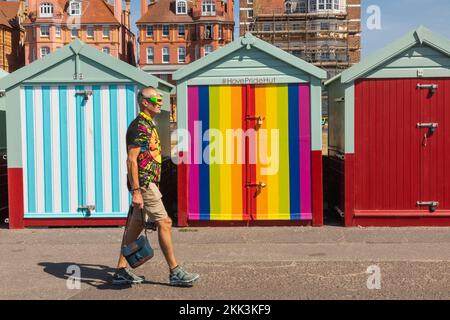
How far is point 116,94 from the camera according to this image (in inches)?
366

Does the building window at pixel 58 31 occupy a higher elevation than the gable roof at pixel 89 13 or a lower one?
lower

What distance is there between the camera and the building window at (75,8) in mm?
75250

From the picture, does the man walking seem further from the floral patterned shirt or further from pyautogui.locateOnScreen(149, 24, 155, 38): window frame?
pyautogui.locateOnScreen(149, 24, 155, 38): window frame

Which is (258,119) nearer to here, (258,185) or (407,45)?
(258,185)

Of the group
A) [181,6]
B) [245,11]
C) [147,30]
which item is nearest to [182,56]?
[147,30]

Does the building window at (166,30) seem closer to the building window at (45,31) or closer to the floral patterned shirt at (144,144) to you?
the building window at (45,31)

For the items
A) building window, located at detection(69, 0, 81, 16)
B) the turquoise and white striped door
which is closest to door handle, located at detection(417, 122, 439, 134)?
the turquoise and white striped door

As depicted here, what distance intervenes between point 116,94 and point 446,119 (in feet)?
15.8

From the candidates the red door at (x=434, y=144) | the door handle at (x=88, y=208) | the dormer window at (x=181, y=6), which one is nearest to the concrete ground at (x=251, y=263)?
the door handle at (x=88, y=208)

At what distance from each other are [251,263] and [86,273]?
1796 mm

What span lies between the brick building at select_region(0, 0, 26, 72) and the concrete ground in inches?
Answer: 2691

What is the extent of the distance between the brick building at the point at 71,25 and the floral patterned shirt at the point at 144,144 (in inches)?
2717

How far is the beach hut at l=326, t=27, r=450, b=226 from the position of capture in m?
9.05
